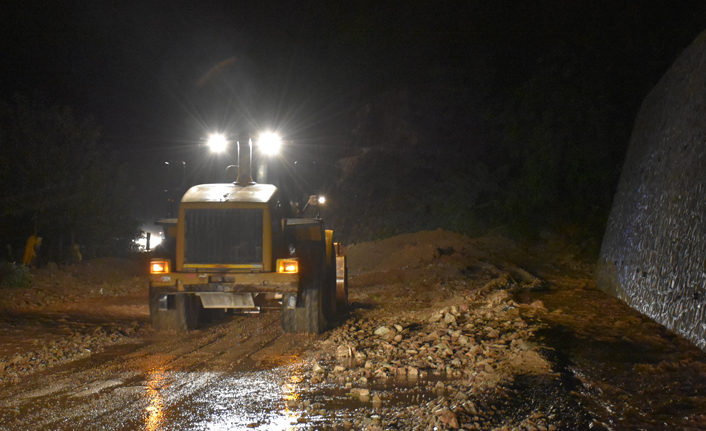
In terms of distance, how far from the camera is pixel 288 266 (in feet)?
29.9

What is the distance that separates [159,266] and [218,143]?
289 cm

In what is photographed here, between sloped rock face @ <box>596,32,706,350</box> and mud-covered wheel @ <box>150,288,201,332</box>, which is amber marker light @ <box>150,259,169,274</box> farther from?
sloped rock face @ <box>596,32,706,350</box>

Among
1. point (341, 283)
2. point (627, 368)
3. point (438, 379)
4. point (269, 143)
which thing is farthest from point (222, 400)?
point (341, 283)

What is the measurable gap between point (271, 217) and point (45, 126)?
67.9ft

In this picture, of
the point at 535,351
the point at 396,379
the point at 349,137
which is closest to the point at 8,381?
the point at 396,379

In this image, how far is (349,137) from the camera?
48281 millimetres

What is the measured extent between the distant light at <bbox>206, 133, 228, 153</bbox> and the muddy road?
3314 millimetres

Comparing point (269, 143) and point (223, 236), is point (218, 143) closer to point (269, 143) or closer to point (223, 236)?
point (269, 143)

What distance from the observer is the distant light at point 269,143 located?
1105cm

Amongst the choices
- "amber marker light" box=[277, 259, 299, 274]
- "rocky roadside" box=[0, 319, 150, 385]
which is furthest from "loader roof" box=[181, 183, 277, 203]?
"rocky roadside" box=[0, 319, 150, 385]

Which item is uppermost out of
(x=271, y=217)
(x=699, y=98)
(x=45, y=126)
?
(x=45, y=126)

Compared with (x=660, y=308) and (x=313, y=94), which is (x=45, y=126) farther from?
(x=313, y=94)

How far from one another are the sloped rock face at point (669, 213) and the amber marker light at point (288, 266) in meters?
5.81

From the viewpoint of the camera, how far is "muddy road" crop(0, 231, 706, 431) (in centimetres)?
533
